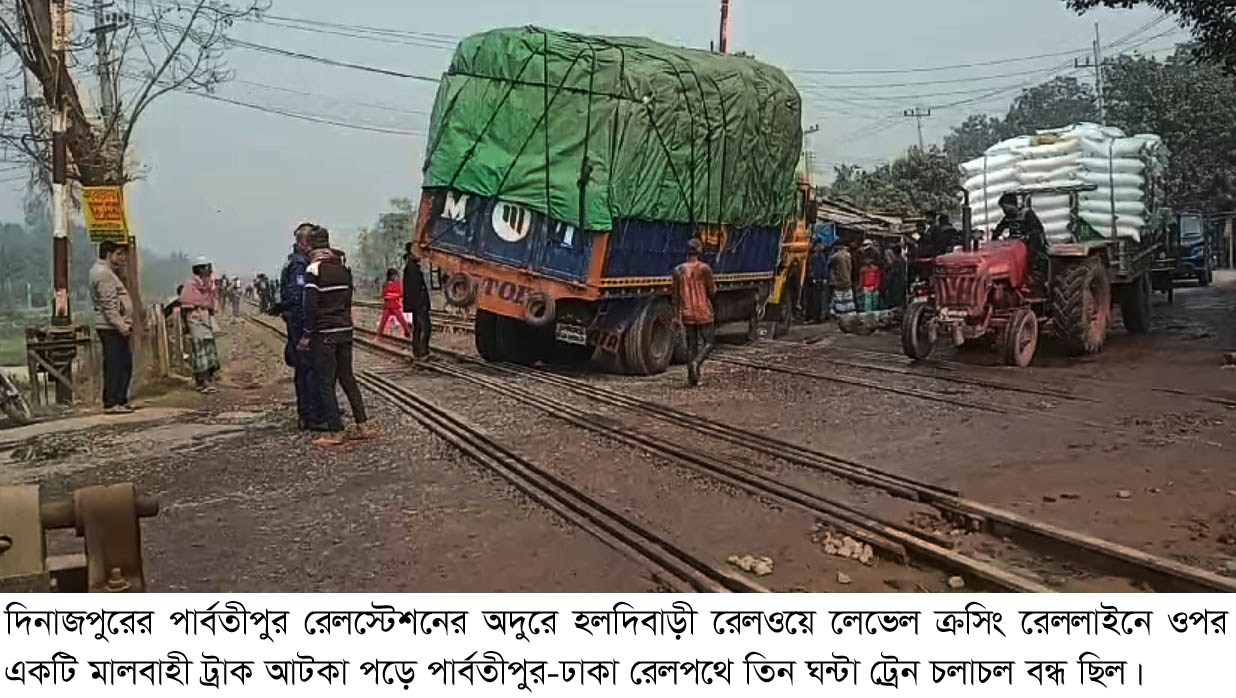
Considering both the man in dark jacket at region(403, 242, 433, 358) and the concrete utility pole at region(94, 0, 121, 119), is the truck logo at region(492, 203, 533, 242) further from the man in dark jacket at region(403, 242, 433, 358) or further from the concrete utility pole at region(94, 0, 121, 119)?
the concrete utility pole at region(94, 0, 121, 119)

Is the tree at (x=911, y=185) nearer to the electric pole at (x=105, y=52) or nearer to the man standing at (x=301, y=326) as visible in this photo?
the electric pole at (x=105, y=52)

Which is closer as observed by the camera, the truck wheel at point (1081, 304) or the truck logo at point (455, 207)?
the truck wheel at point (1081, 304)

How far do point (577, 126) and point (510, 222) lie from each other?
1.06 m

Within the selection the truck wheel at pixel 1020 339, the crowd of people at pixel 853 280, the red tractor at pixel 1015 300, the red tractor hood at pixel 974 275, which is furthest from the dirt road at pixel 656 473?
the crowd of people at pixel 853 280

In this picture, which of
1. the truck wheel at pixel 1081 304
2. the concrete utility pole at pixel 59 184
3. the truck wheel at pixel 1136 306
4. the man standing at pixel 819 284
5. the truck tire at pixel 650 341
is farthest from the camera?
the man standing at pixel 819 284

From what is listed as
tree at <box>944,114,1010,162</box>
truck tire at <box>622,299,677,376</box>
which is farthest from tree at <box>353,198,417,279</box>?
tree at <box>944,114,1010,162</box>

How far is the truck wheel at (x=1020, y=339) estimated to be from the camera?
32.2ft

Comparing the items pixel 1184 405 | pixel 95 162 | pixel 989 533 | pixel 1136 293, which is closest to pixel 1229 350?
pixel 1136 293

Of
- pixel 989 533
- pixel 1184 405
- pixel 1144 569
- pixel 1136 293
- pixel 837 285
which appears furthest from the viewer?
pixel 837 285

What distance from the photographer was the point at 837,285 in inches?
624

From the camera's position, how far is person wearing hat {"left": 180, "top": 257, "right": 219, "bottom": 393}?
10305mm

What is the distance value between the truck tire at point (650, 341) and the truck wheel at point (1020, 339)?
3001 millimetres
